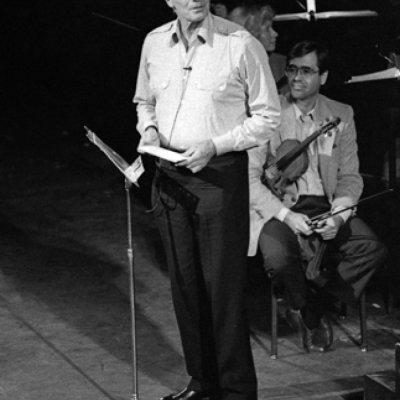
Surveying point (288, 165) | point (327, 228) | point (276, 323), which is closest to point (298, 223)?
point (327, 228)

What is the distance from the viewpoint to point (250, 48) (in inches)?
189

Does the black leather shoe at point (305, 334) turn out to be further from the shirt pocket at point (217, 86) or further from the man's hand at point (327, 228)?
the shirt pocket at point (217, 86)

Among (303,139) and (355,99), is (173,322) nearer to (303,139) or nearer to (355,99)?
(303,139)

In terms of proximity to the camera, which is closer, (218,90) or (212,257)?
(218,90)

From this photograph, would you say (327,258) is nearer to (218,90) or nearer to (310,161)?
(310,161)

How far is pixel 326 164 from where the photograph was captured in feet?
19.6

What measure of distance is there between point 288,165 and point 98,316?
1.35m

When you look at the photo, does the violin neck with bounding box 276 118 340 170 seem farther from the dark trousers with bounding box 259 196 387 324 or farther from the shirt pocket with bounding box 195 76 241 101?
the shirt pocket with bounding box 195 76 241 101

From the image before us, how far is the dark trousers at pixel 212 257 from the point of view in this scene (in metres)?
4.86

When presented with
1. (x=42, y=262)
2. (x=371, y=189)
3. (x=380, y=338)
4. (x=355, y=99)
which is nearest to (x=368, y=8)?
(x=355, y=99)

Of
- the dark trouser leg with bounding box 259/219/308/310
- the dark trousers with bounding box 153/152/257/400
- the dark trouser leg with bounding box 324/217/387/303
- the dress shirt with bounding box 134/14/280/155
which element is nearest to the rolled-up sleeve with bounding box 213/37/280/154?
the dress shirt with bounding box 134/14/280/155

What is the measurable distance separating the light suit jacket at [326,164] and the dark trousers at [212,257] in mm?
906

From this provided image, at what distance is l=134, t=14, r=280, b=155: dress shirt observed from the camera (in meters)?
4.78

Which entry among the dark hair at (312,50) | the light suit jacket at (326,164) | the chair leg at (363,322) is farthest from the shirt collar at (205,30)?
the chair leg at (363,322)
